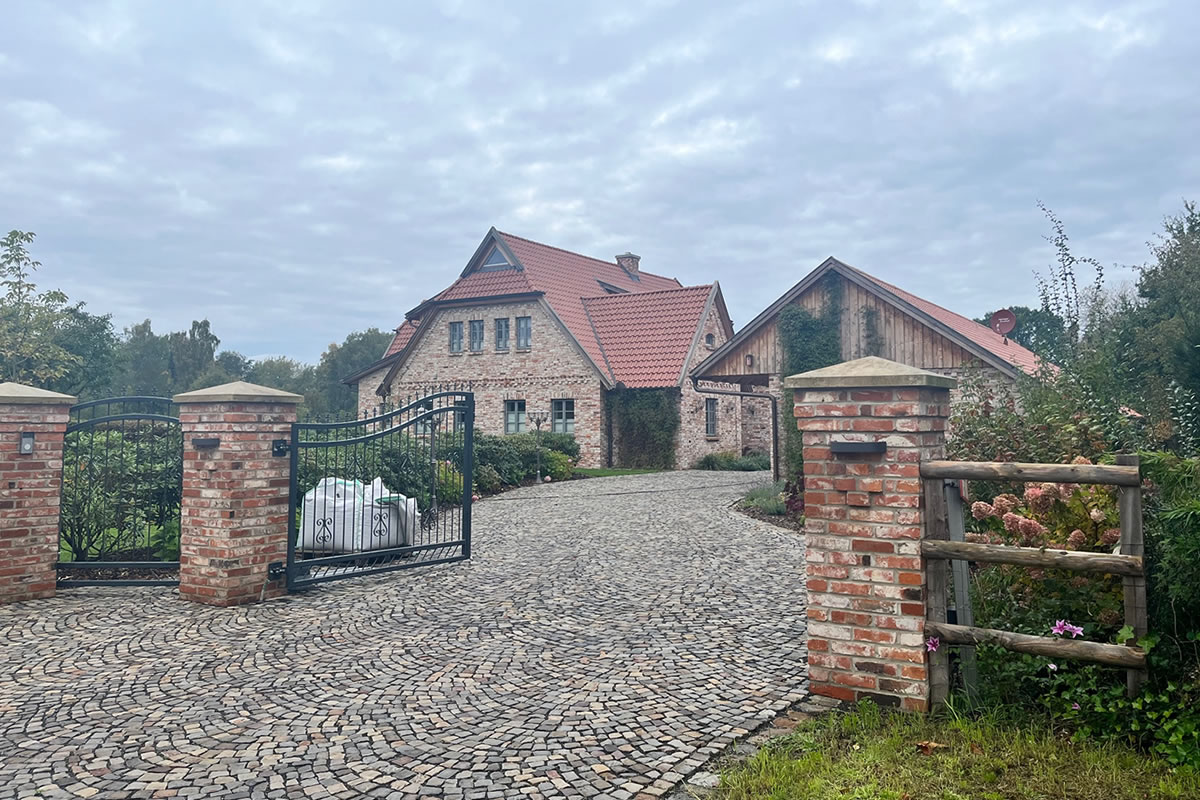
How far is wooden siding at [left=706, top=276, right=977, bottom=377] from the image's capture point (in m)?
14.9

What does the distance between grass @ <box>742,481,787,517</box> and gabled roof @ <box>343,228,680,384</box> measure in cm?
1003

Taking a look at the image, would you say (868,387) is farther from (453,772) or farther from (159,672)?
(159,672)

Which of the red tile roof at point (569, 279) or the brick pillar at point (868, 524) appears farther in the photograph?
the red tile roof at point (569, 279)

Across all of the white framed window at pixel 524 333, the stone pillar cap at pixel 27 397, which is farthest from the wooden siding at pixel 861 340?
the stone pillar cap at pixel 27 397

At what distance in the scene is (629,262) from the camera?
33375mm

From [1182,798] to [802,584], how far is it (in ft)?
14.4

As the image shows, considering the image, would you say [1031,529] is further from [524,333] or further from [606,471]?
[524,333]

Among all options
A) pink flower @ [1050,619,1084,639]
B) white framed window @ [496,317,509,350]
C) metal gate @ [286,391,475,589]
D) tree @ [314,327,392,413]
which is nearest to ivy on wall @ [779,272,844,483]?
metal gate @ [286,391,475,589]

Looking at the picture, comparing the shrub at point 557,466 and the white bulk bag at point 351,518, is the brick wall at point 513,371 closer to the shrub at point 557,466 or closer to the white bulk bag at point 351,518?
the shrub at point 557,466

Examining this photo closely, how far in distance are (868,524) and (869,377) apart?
735 millimetres

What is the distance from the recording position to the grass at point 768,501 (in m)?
12.4

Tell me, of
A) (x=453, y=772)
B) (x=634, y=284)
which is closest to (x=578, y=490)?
(x=453, y=772)

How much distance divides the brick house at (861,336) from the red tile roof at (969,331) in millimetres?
64

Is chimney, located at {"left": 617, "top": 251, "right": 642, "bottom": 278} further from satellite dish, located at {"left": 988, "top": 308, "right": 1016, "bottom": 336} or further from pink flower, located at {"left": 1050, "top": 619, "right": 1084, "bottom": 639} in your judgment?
pink flower, located at {"left": 1050, "top": 619, "right": 1084, "bottom": 639}
